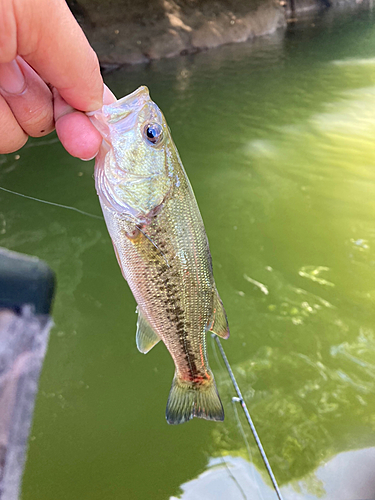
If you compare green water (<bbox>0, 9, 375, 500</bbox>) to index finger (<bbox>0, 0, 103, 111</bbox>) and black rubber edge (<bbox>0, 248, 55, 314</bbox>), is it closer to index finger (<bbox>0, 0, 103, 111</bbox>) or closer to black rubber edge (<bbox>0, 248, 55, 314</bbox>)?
black rubber edge (<bbox>0, 248, 55, 314</bbox>)

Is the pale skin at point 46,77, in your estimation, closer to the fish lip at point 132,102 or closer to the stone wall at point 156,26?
the fish lip at point 132,102

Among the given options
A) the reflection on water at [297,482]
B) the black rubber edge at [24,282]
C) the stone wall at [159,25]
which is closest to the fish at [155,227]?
the reflection on water at [297,482]

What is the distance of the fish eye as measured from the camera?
142 cm

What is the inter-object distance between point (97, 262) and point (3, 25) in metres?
2.91

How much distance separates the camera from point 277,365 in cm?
281

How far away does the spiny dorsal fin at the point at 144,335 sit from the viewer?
5.27 ft

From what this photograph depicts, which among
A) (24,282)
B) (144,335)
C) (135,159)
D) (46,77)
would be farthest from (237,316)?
(46,77)

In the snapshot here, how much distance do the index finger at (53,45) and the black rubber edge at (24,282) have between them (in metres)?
2.36

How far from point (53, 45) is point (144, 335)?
1.11 m

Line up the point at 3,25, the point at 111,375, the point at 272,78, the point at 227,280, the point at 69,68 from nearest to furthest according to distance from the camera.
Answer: the point at 3,25, the point at 69,68, the point at 111,375, the point at 227,280, the point at 272,78

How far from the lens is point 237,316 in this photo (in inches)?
125

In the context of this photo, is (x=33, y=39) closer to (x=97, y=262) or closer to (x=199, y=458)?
(x=199, y=458)

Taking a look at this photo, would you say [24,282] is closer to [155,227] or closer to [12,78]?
[155,227]

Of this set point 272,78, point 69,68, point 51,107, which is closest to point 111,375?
point 51,107
